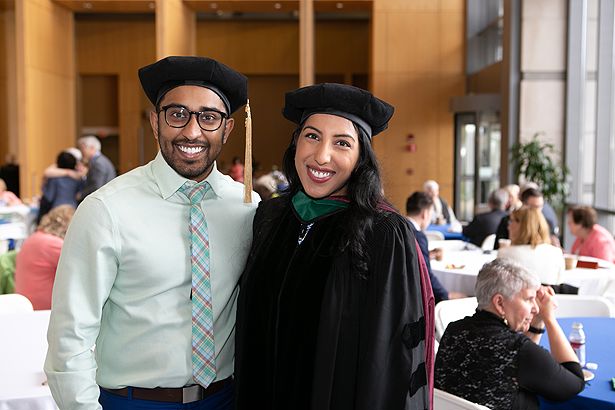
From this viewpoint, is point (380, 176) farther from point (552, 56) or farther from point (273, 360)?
point (552, 56)

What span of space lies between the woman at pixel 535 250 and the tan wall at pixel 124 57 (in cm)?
1413

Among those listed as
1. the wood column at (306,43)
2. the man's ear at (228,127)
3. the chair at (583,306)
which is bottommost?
the chair at (583,306)

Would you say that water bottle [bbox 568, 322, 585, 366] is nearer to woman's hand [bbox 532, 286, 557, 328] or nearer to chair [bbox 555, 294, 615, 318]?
woman's hand [bbox 532, 286, 557, 328]

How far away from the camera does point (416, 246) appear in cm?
192

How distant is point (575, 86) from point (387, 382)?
10.3 m

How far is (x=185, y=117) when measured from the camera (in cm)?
201

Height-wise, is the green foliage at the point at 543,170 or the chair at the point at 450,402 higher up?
the green foliage at the point at 543,170

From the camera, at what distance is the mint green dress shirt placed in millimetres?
1857

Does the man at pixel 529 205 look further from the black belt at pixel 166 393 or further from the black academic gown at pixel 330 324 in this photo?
the black belt at pixel 166 393

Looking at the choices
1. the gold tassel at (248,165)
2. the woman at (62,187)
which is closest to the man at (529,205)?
the gold tassel at (248,165)

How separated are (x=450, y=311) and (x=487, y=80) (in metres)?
10.6

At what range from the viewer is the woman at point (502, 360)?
289 centimetres

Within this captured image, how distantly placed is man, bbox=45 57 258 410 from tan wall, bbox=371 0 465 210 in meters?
13.4

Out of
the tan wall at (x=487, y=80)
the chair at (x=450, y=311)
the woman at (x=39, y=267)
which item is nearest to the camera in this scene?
the chair at (x=450, y=311)
